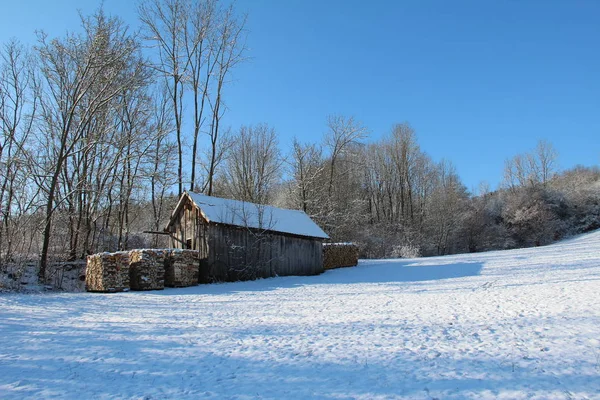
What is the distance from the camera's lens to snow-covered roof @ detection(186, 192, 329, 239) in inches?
742

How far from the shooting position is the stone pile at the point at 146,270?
49.1 feet

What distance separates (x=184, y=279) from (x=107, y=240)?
→ 1152 cm

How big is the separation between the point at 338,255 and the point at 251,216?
347 inches

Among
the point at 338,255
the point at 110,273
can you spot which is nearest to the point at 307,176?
the point at 338,255

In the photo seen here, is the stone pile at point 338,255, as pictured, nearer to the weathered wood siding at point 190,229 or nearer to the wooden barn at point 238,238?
the wooden barn at point 238,238

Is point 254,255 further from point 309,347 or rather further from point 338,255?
point 309,347

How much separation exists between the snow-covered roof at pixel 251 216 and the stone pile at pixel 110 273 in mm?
4512

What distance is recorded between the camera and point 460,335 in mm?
7156

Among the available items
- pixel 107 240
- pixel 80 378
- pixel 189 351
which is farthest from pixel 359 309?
pixel 107 240

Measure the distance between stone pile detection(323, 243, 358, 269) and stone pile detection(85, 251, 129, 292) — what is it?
14.6 metres

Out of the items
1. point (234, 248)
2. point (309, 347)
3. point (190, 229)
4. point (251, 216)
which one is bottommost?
point (309, 347)

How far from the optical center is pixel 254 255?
19.9 meters

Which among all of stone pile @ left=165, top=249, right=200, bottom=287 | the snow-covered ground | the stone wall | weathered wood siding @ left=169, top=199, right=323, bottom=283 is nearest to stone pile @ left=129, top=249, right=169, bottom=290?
the stone wall

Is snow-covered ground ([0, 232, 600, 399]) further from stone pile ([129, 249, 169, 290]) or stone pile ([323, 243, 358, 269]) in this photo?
stone pile ([323, 243, 358, 269])
